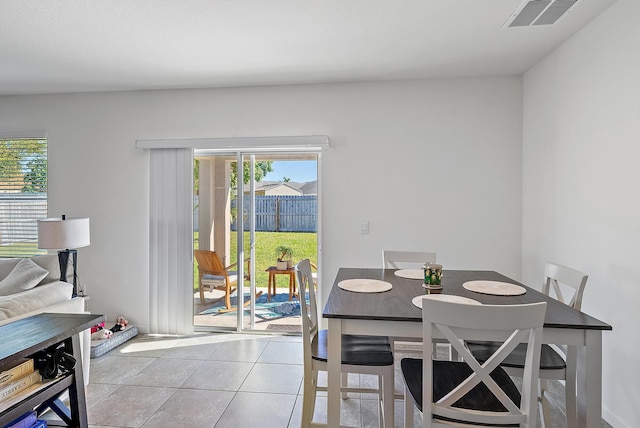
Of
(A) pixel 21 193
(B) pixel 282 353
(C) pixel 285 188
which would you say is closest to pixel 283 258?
(C) pixel 285 188

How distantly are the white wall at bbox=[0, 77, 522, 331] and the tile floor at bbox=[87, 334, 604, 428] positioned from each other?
2.68ft

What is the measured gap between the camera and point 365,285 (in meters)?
2.18

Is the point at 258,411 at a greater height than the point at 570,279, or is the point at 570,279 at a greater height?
the point at 570,279

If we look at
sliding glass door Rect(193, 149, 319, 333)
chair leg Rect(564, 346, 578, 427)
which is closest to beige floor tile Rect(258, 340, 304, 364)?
sliding glass door Rect(193, 149, 319, 333)

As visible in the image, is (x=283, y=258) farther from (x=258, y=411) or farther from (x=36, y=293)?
(x=36, y=293)

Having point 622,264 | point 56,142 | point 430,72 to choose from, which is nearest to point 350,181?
point 430,72

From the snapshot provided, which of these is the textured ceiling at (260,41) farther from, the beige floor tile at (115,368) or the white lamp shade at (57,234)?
the beige floor tile at (115,368)

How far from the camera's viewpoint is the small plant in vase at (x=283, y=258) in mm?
3711

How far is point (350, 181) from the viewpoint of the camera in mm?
3553

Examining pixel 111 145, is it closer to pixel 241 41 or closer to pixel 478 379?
pixel 241 41

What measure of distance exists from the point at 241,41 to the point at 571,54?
239 centimetres

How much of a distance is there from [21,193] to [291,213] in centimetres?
301

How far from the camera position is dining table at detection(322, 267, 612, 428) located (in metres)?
1.46

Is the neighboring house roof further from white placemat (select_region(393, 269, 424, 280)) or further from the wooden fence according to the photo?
white placemat (select_region(393, 269, 424, 280))
